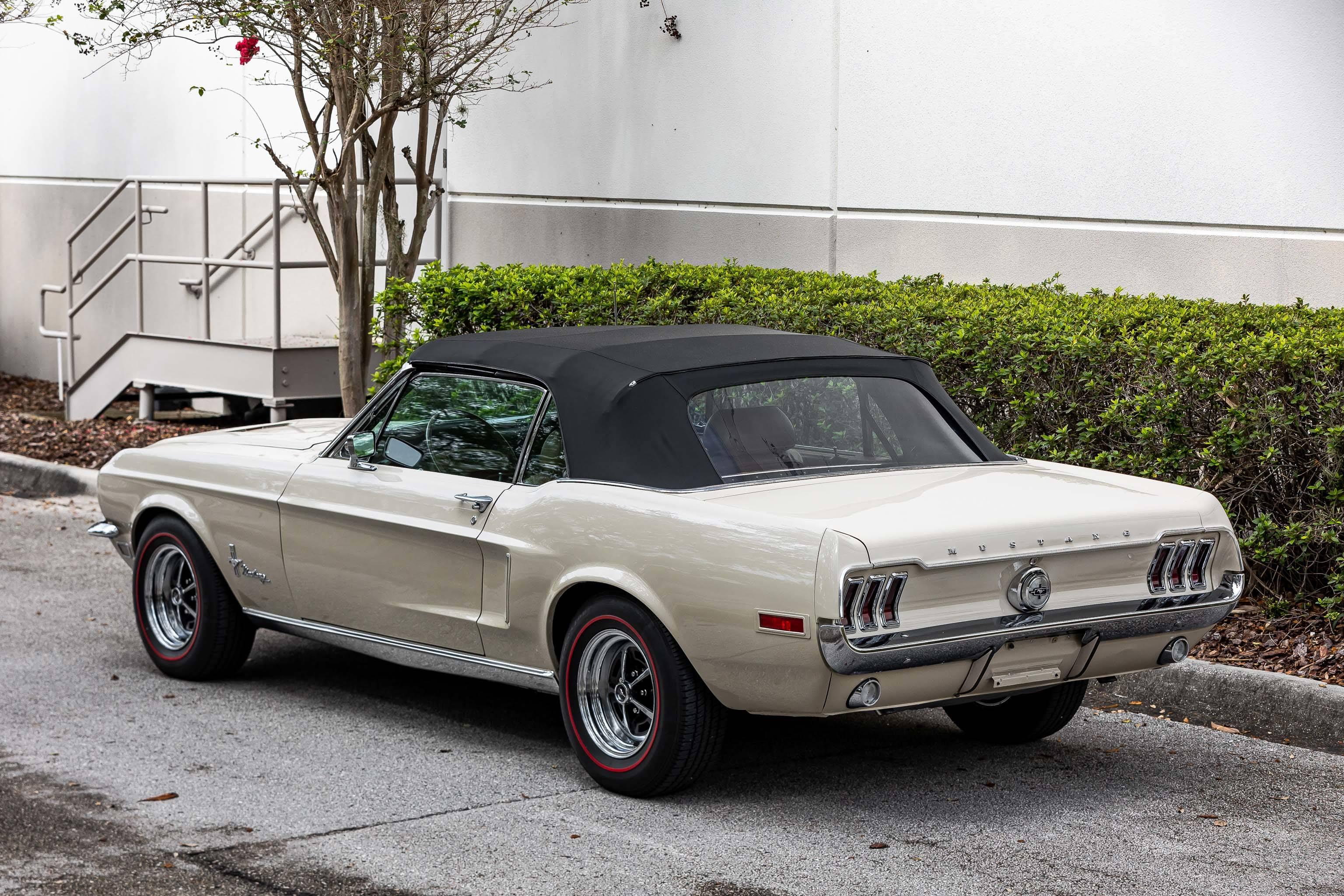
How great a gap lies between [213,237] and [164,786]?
460 inches

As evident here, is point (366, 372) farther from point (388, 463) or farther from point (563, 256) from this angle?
point (388, 463)

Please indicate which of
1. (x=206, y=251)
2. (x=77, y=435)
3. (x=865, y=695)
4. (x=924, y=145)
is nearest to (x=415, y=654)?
(x=865, y=695)

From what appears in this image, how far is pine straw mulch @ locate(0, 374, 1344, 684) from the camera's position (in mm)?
6758

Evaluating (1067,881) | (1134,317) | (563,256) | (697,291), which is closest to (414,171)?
(563,256)

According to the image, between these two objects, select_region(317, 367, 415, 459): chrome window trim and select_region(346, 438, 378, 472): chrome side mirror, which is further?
select_region(317, 367, 415, 459): chrome window trim

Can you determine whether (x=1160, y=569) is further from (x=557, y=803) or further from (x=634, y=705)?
(x=557, y=803)

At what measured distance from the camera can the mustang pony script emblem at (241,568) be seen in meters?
6.66

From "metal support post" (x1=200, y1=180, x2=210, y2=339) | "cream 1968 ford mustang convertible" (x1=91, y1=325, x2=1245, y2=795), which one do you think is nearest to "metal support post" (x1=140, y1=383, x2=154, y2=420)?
"metal support post" (x1=200, y1=180, x2=210, y2=339)

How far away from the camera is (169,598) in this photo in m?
7.18

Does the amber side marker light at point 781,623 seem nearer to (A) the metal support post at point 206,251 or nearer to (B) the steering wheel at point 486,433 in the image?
(B) the steering wheel at point 486,433

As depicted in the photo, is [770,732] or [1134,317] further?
[1134,317]

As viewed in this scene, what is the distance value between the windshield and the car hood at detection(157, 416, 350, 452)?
184cm

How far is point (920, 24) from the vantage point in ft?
35.1

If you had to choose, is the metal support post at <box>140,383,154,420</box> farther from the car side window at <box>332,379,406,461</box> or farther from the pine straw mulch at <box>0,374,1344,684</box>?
the car side window at <box>332,379,406,461</box>
